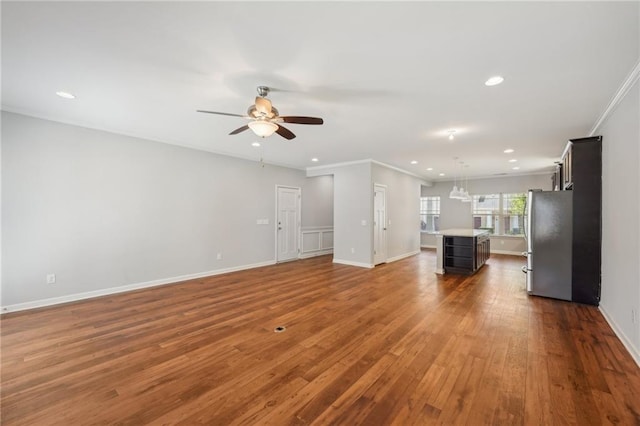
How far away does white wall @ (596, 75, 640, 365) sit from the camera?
2.53m

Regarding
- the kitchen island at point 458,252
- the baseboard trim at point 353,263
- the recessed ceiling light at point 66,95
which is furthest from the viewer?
the baseboard trim at point 353,263

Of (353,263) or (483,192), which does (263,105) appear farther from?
(483,192)

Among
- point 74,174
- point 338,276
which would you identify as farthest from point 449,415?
point 74,174

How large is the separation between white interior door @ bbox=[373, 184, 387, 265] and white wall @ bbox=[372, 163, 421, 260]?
0.63 feet

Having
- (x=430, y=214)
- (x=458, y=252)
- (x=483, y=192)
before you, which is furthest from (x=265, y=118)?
(x=430, y=214)

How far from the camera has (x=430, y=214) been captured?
35.1 feet

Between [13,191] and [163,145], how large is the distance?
6.98 ft

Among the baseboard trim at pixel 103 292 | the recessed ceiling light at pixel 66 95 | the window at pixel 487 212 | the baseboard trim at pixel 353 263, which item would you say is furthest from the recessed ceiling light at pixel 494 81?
the window at pixel 487 212

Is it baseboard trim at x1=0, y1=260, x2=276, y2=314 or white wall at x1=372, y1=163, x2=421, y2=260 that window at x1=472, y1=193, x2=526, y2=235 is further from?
Answer: baseboard trim at x1=0, y1=260, x2=276, y2=314

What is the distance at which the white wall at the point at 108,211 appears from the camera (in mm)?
3629

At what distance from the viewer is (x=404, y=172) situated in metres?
8.20

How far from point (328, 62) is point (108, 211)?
14.3 ft

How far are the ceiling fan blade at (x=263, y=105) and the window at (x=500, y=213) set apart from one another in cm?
945

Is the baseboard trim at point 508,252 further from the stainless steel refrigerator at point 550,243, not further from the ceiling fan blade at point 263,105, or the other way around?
the ceiling fan blade at point 263,105
